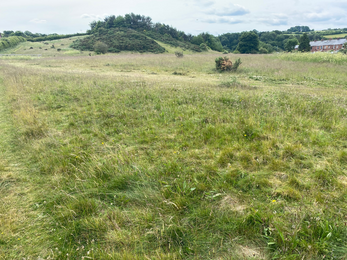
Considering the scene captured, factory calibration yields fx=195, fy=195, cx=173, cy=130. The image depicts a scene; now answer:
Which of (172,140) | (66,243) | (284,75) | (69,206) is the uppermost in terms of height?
(284,75)

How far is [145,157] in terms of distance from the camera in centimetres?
441

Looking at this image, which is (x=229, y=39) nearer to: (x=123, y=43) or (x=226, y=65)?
(x=123, y=43)

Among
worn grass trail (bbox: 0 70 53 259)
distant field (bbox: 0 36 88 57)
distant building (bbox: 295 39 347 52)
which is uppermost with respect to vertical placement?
distant building (bbox: 295 39 347 52)

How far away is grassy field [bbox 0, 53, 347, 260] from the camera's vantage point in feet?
7.93

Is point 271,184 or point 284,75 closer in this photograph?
point 271,184

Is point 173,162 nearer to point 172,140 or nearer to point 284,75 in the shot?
point 172,140

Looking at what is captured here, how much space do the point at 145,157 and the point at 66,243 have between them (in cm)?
219

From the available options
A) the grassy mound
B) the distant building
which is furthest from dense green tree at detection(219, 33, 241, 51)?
the grassy mound

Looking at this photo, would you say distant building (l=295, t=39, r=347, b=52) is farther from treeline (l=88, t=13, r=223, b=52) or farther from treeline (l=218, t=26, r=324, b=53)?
treeline (l=88, t=13, r=223, b=52)

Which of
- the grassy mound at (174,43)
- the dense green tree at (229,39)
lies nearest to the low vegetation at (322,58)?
the grassy mound at (174,43)

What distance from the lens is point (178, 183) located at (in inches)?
134

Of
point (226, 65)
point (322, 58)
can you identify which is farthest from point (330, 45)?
point (226, 65)

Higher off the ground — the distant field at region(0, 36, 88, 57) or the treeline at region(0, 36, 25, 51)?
the treeline at region(0, 36, 25, 51)

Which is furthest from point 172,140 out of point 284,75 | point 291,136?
point 284,75
